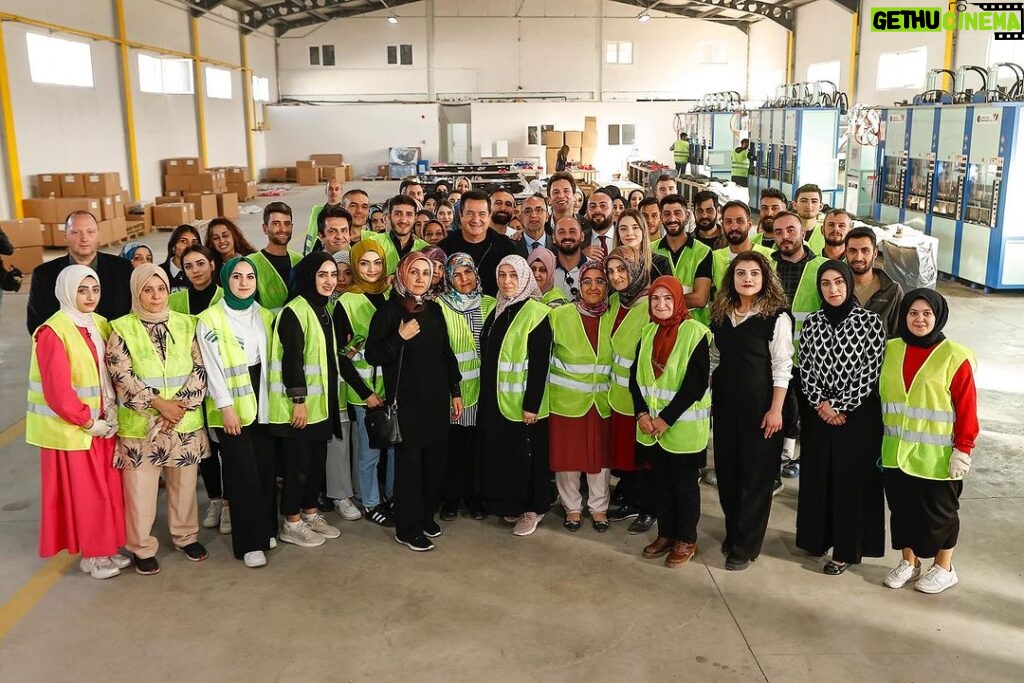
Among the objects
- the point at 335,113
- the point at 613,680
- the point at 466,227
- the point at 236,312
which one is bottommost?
the point at 613,680

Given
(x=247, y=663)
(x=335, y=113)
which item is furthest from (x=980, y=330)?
(x=335, y=113)

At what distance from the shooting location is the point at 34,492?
5801 mm

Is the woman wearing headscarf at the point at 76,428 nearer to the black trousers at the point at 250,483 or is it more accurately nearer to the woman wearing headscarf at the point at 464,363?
the black trousers at the point at 250,483

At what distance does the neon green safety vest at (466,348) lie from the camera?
480cm

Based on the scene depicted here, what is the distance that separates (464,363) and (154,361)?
64.1 inches

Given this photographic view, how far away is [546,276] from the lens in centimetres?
522

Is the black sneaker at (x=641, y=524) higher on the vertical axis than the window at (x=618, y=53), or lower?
lower

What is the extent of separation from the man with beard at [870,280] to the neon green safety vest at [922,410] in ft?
2.98

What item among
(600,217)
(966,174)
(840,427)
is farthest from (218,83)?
(840,427)

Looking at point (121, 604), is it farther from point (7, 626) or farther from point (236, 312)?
point (236, 312)

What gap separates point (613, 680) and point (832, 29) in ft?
83.2

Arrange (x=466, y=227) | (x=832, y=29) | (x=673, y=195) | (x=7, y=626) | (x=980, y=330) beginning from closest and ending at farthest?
1. (x=7, y=626)
2. (x=466, y=227)
3. (x=673, y=195)
4. (x=980, y=330)
5. (x=832, y=29)

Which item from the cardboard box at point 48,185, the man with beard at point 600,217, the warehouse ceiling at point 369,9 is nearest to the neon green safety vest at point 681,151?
the warehouse ceiling at point 369,9

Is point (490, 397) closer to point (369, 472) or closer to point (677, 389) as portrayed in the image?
point (369, 472)
